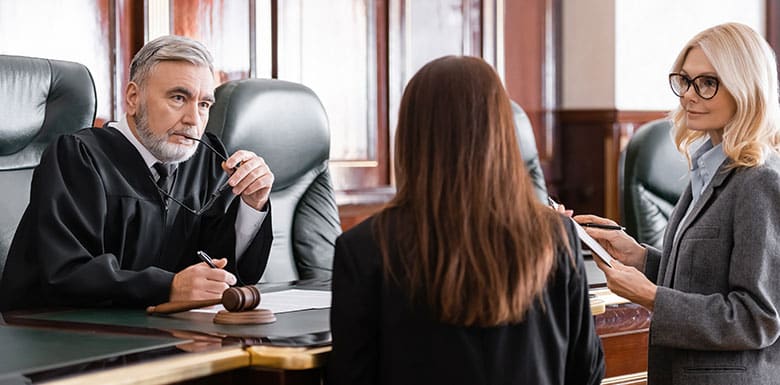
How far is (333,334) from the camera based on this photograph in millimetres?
1599

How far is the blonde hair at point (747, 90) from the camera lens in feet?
6.63

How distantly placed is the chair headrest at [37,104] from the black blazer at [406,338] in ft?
3.81

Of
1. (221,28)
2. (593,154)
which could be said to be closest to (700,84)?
(221,28)

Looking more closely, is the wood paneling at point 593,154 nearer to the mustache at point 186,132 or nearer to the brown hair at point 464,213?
the mustache at point 186,132

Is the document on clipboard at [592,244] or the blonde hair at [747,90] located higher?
the blonde hair at [747,90]

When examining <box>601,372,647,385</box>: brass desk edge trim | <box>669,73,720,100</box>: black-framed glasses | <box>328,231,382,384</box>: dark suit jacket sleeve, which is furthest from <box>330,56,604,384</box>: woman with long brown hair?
<box>601,372,647,385</box>: brass desk edge trim

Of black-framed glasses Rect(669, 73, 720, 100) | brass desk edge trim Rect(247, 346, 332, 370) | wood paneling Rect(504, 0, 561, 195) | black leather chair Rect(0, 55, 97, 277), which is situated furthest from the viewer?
wood paneling Rect(504, 0, 561, 195)

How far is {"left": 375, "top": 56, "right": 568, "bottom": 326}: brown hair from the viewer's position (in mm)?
1550

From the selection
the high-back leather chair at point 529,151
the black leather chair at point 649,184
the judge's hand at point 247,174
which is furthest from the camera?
the high-back leather chair at point 529,151

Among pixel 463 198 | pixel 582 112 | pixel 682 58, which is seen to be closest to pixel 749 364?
pixel 682 58

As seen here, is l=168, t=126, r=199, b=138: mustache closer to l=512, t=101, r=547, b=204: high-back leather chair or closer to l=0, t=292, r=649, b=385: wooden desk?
l=0, t=292, r=649, b=385: wooden desk

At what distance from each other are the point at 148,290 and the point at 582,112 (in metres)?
3.53

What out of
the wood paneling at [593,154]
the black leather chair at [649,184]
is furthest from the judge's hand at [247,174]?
the wood paneling at [593,154]

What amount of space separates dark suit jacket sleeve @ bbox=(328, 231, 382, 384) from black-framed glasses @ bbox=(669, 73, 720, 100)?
82cm
